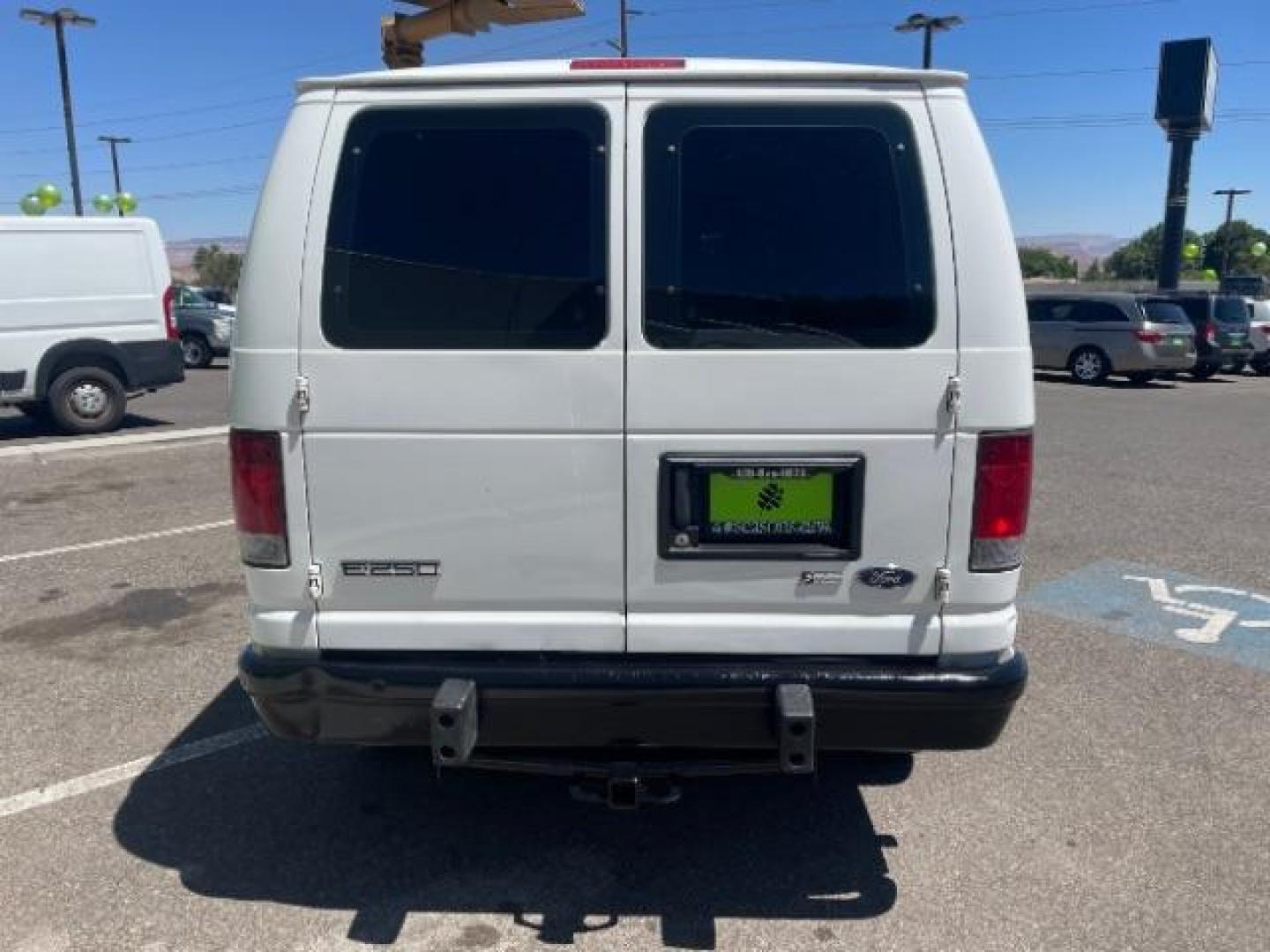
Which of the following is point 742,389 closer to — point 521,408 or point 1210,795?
point 521,408

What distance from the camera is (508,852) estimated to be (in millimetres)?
3111

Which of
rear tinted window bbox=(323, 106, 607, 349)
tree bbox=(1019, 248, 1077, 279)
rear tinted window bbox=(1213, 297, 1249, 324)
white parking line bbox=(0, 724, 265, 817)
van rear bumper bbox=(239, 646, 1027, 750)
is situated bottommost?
white parking line bbox=(0, 724, 265, 817)

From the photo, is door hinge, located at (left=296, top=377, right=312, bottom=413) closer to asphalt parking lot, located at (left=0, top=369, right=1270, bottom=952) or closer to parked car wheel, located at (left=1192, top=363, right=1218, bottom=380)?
asphalt parking lot, located at (left=0, top=369, right=1270, bottom=952)

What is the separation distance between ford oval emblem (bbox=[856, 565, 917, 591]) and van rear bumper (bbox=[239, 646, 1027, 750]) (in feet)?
0.68

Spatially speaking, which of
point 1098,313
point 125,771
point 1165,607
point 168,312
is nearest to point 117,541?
point 125,771

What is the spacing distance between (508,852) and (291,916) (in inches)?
25.8

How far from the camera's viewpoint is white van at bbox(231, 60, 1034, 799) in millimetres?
2578

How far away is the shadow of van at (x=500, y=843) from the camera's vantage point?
285 centimetres

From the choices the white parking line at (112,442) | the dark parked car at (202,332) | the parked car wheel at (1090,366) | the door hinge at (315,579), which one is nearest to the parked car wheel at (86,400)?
the white parking line at (112,442)

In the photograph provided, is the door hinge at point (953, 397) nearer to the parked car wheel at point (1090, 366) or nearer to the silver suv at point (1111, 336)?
the silver suv at point (1111, 336)

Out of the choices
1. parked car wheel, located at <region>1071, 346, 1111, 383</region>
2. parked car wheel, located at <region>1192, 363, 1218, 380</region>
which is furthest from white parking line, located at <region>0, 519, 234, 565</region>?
parked car wheel, located at <region>1192, 363, 1218, 380</region>

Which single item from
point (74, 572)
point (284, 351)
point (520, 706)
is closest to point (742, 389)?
point (520, 706)

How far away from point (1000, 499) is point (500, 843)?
6.09 feet

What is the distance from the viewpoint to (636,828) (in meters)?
3.26
